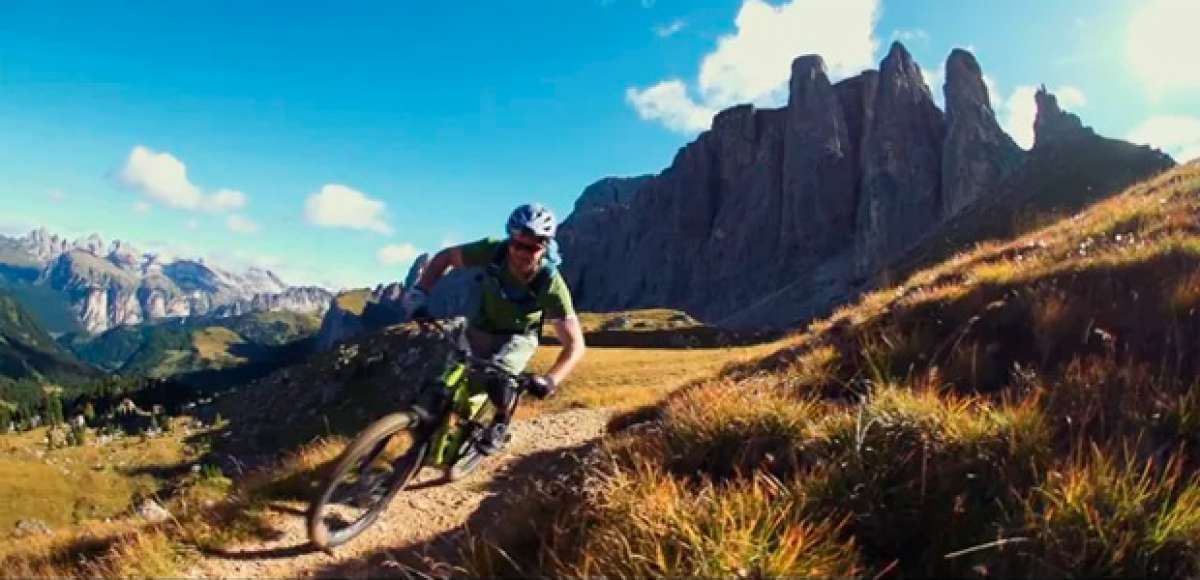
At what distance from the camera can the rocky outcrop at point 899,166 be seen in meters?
157

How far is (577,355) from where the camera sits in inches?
362

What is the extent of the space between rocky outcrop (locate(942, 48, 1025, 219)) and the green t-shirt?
148609mm

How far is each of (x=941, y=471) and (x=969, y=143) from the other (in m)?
163

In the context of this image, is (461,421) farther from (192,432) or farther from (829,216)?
(829,216)

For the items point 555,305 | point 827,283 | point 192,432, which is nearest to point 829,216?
point 827,283

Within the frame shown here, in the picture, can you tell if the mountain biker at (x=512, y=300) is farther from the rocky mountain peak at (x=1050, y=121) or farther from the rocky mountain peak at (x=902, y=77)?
the rocky mountain peak at (x=902, y=77)

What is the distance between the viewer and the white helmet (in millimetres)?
8945

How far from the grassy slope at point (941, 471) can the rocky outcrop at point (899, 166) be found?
149346mm

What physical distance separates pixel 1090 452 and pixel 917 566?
1.65m

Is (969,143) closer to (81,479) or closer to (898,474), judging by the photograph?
(81,479)

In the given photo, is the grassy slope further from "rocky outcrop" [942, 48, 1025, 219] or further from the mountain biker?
"rocky outcrop" [942, 48, 1025, 219]

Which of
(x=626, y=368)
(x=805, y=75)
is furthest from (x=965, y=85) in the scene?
(x=626, y=368)

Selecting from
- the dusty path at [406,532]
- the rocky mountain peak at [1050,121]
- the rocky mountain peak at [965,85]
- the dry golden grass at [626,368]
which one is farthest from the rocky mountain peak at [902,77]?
the dusty path at [406,532]

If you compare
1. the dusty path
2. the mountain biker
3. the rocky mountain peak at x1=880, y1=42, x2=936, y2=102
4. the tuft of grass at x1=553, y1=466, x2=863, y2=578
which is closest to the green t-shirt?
the mountain biker
